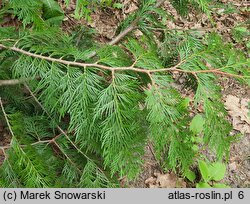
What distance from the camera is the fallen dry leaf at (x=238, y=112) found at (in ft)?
10.6

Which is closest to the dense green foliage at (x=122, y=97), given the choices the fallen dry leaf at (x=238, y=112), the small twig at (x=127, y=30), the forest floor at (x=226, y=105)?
the small twig at (x=127, y=30)

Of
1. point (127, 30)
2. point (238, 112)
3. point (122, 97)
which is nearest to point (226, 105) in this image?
point (238, 112)

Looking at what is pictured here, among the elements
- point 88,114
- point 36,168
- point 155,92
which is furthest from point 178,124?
point 36,168

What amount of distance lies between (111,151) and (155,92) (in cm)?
Answer: 32

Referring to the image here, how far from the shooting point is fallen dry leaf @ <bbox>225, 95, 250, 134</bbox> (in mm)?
3222

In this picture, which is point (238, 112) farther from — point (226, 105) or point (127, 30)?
point (127, 30)

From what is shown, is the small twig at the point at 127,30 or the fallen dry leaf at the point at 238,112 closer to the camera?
the small twig at the point at 127,30

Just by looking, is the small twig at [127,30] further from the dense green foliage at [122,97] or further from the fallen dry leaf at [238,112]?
the fallen dry leaf at [238,112]

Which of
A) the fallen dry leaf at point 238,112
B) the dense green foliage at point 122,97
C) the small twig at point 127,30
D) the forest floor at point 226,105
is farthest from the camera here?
the fallen dry leaf at point 238,112

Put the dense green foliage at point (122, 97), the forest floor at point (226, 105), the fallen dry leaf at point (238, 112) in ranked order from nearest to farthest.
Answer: the dense green foliage at point (122, 97) < the forest floor at point (226, 105) < the fallen dry leaf at point (238, 112)

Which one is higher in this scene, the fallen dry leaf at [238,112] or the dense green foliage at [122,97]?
the dense green foliage at [122,97]

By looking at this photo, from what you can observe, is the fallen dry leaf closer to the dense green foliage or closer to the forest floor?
the forest floor

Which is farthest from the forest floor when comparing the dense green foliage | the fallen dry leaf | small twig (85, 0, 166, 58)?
the dense green foliage

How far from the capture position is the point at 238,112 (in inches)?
130
